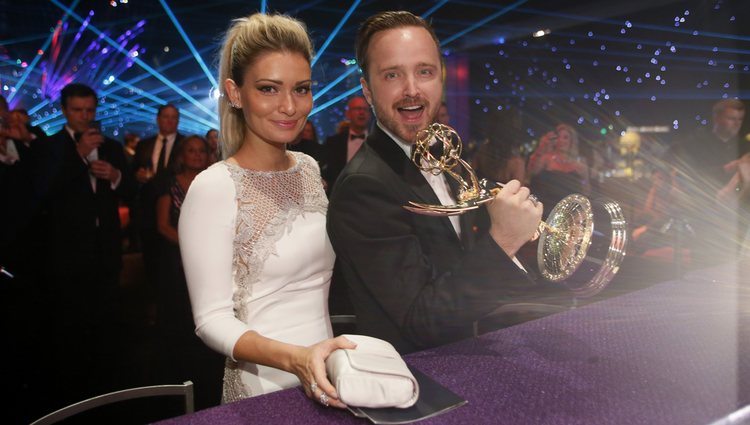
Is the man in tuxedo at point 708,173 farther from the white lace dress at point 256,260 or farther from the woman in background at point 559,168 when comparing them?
the white lace dress at point 256,260

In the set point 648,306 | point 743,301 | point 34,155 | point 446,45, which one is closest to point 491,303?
point 648,306

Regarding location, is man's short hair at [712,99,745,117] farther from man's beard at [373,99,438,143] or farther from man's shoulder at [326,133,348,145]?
man's beard at [373,99,438,143]

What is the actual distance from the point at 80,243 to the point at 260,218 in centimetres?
370

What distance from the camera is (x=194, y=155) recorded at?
4562mm

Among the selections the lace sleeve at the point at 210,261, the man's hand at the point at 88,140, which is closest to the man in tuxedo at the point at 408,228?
the lace sleeve at the point at 210,261

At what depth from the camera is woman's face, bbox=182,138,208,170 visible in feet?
15.0

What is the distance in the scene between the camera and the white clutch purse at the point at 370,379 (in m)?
0.95

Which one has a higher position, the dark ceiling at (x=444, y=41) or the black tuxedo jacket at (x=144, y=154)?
the dark ceiling at (x=444, y=41)

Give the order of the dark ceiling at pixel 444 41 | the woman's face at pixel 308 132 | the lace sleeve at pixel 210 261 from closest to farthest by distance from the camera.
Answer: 1. the lace sleeve at pixel 210 261
2. the woman's face at pixel 308 132
3. the dark ceiling at pixel 444 41

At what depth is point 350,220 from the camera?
4.80 ft

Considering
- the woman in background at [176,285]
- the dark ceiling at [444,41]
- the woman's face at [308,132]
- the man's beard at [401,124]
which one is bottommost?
the woman in background at [176,285]

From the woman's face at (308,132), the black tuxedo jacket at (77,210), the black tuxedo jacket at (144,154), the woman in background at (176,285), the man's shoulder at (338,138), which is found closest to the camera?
the woman in background at (176,285)

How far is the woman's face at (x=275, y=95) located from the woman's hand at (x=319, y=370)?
0.79m

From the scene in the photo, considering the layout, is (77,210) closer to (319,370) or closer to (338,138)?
(338,138)
